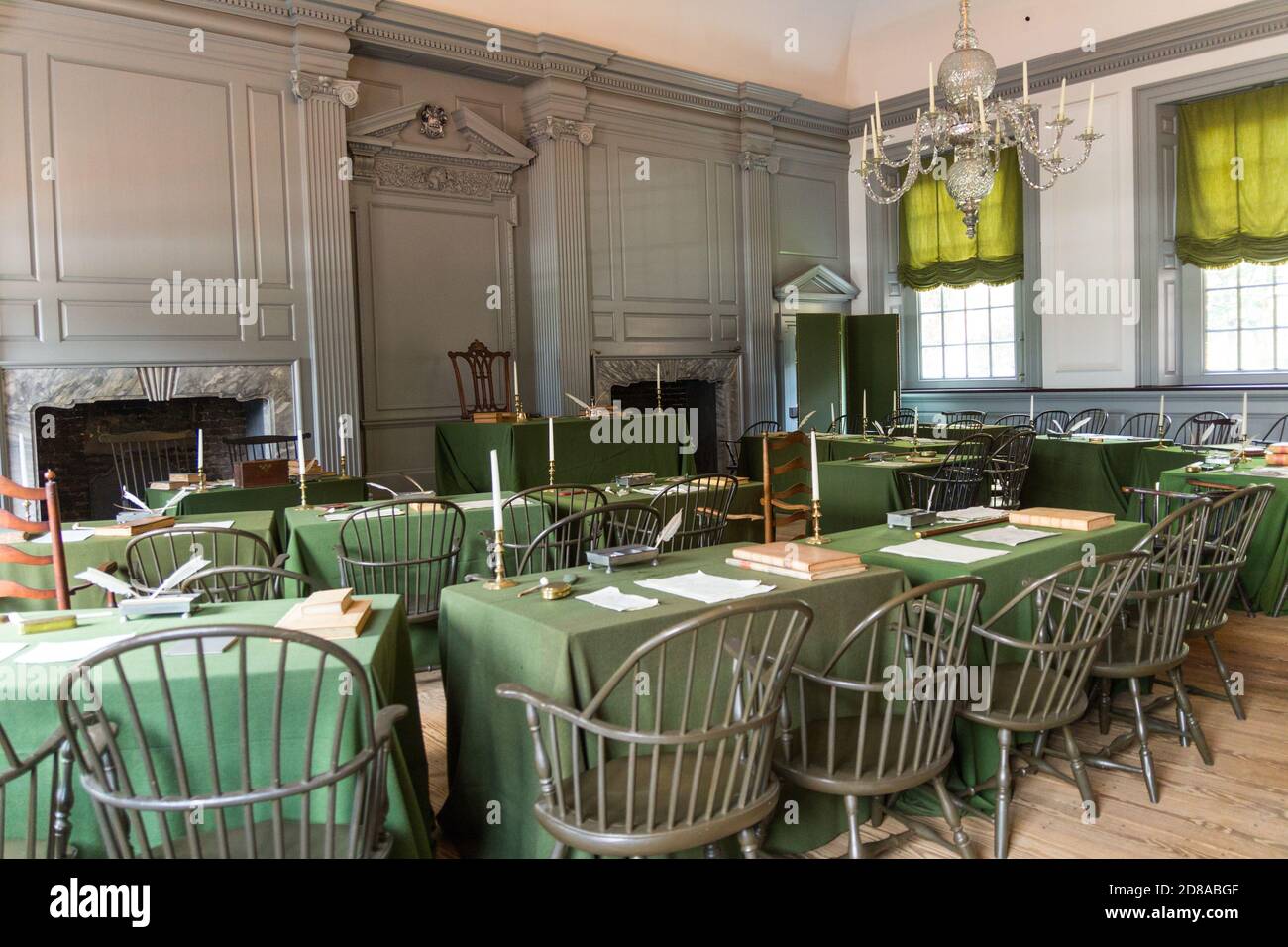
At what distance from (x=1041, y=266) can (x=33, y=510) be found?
29.7 feet

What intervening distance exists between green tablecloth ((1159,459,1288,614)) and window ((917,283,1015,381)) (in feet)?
17.6

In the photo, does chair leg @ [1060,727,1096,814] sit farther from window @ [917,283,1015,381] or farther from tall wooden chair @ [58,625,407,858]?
window @ [917,283,1015,381]

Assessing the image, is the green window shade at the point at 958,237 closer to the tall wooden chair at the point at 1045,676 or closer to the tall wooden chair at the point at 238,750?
the tall wooden chair at the point at 1045,676

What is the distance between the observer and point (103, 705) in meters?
1.98

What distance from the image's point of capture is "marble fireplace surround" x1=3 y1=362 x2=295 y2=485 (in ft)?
20.5

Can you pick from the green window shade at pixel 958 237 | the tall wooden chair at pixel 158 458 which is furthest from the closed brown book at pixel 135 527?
the green window shade at pixel 958 237

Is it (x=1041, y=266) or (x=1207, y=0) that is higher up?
(x=1207, y=0)

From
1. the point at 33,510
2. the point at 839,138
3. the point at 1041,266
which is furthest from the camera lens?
the point at 839,138

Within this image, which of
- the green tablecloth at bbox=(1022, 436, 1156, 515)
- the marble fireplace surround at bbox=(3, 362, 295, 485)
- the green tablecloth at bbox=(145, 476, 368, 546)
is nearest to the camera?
the green tablecloth at bbox=(145, 476, 368, 546)

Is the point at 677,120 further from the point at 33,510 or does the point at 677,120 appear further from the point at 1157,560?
the point at 1157,560

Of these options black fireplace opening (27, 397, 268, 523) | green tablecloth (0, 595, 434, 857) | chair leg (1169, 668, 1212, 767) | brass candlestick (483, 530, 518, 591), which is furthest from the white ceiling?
chair leg (1169, 668, 1212, 767)

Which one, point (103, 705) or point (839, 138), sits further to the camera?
point (839, 138)

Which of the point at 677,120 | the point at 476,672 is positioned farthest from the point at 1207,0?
the point at 476,672

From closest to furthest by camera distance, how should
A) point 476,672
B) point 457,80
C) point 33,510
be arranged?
point 476,672, point 33,510, point 457,80
